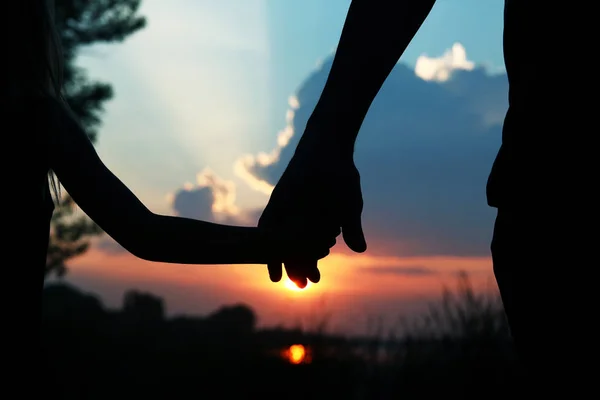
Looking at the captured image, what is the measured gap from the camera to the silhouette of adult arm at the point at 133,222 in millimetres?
1774

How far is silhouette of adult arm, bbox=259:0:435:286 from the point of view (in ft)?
6.28

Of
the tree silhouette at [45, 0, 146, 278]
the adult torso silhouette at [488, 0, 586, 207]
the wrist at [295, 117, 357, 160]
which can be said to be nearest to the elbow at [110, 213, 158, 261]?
the wrist at [295, 117, 357, 160]

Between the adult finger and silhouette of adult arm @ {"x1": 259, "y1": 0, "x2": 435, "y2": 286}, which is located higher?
silhouette of adult arm @ {"x1": 259, "y1": 0, "x2": 435, "y2": 286}

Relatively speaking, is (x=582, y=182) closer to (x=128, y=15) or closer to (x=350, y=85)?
(x=350, y=85)

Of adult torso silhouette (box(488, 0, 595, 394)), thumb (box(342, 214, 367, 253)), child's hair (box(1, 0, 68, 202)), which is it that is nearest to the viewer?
adult torso silhouette (box(488, 0, 595, 394))

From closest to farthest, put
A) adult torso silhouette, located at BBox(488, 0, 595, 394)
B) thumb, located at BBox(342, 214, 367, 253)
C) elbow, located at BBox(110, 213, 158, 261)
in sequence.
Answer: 1. adult torso silhouette, located at BBox(488, 0, 595, 394)
2. elbow, located at BBox(110, 213, 158, 261)
3. thumb, located at BBox(342, 214, 367, 253)

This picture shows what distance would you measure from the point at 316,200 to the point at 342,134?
8.8 inches

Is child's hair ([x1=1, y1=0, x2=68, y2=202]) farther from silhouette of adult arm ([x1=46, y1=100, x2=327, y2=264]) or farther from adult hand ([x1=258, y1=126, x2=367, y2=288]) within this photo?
adult hand ([x1=258, y1=126, x2=367, y2=288])

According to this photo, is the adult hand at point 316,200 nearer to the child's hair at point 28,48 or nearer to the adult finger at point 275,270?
the adult finger at point 275,270

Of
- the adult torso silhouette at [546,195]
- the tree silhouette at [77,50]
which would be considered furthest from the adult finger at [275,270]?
Result: the tree silhouette at [77,50]

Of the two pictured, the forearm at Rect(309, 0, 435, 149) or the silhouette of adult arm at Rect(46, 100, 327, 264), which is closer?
the silhouette of adult arm at Rect(46, 100, 327, 264)

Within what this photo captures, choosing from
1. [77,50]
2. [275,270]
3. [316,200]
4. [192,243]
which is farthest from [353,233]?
[77,50]

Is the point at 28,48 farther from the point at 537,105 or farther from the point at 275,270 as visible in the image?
the point at 537,105

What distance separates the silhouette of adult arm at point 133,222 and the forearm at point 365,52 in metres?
0.41
